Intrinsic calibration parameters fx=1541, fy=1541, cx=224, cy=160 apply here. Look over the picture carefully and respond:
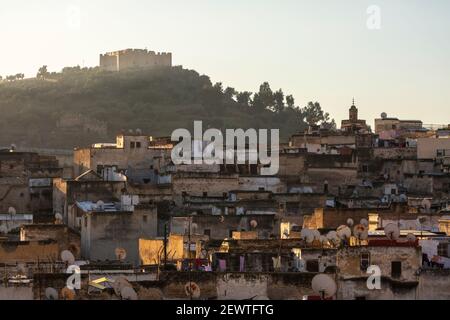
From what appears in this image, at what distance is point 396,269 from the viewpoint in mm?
30391

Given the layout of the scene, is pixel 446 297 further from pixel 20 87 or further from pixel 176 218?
pixel 20 87

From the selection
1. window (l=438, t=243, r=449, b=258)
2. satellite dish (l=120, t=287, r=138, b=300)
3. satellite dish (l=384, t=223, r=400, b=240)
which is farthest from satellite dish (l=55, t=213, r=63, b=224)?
satellite dish (l=120, t=287, r=138, b=300)

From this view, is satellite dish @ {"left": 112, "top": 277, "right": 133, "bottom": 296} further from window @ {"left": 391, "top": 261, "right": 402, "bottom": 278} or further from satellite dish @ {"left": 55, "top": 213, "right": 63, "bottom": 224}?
satellite dish @ {"left": 55, "top": 213, "right": 63, "bottom": 224}

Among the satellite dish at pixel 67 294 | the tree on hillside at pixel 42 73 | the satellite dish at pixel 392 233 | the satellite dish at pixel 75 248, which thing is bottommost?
the satellite dish at pixel 75 248

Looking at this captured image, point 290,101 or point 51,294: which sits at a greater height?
point 290,101

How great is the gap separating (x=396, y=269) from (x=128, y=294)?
7031 millimetres

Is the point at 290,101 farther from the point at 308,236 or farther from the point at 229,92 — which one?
the point at 308,236

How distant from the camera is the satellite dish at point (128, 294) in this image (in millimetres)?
25312

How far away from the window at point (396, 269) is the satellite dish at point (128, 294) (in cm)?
656

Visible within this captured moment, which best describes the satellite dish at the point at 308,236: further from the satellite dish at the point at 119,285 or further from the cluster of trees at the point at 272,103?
the cluster of trees at the point at 272,103

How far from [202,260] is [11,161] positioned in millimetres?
26671

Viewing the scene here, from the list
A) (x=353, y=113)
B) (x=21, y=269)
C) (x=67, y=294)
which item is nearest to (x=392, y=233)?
(x=67, y=294)

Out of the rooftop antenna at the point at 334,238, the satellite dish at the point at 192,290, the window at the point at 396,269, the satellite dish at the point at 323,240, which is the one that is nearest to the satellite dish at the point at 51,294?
the satellite dish at the point at 192,290

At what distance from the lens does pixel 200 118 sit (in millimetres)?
98062
